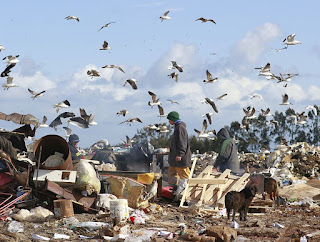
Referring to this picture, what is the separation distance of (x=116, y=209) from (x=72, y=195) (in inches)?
48.3

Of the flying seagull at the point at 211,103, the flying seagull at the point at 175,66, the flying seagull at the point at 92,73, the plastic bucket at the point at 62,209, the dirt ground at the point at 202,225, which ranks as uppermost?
the flying seagull at the point at 175,66

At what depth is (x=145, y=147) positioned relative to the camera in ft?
51.2

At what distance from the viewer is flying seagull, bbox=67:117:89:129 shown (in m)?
15.2

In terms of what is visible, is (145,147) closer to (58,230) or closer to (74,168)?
(74,168)

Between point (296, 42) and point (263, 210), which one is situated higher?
point (296, 42)

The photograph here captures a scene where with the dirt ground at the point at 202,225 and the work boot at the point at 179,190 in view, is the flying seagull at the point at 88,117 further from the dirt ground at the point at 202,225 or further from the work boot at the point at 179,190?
the dirt ground at the point at 202,225

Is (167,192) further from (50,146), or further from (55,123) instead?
(55,123)

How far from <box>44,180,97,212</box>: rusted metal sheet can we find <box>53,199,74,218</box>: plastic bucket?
Result: 475mm

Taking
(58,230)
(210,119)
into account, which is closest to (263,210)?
(58,230)

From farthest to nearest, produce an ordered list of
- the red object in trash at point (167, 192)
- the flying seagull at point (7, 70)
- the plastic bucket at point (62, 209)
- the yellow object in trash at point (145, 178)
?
the flying seagull at point (7, 70) → the red object in trash at point (167, 192) → the yellow object in trash at point (145, 178) → the plastic bucket at point (62, 209)

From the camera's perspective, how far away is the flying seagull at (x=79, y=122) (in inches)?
599

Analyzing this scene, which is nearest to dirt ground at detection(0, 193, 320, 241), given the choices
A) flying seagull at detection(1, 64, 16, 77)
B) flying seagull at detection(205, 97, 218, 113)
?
flying seagull at detection(205, 97, 218, 113)

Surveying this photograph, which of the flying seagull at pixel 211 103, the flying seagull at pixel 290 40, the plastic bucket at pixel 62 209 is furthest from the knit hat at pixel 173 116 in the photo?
the flying seagull at pixel 290 40

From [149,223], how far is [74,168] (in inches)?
73.6
